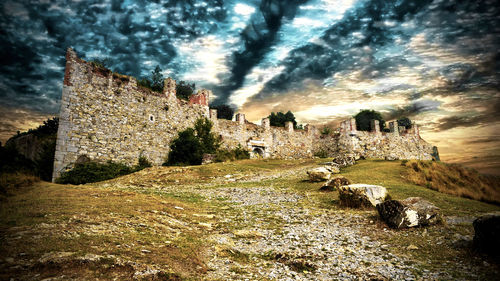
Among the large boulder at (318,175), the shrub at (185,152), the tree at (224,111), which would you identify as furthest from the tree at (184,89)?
the large boulder at (318,175)

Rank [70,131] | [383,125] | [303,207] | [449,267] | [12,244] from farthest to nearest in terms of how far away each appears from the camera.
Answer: [383,125], [70,131], [303,207], [449,267], [12,244]

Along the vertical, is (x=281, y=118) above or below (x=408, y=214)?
above

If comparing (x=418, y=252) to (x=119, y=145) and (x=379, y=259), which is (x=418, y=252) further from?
(x=119, y=145)

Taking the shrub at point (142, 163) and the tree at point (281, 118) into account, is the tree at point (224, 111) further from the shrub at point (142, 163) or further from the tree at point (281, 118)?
the shrub at point (142, 163)

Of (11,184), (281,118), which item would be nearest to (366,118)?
(281,118)

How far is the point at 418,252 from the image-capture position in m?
5.00

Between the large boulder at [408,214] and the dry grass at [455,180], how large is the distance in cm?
704

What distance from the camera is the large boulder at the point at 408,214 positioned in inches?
252

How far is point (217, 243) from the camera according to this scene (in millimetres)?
5586

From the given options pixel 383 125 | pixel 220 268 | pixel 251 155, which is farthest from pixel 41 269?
pixel 383 125

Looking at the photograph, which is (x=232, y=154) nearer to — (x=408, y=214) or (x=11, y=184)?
(x=11, y=184)

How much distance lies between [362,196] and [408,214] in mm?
2433

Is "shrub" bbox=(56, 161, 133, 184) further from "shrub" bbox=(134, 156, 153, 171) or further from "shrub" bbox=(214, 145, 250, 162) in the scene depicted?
"shrub" bbox=(214, 145, 250, 162)

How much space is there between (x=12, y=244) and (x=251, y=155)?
30.3 metres
